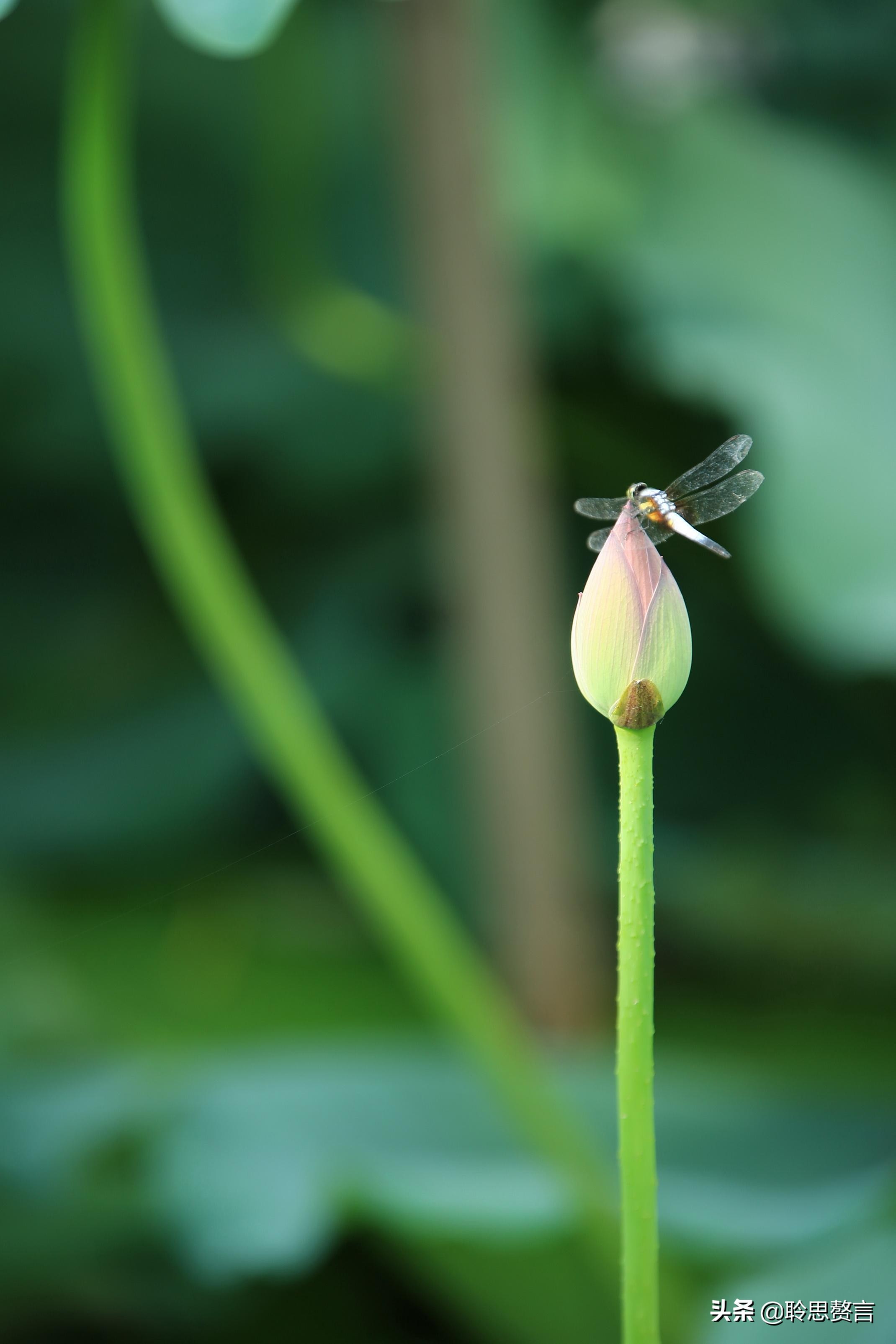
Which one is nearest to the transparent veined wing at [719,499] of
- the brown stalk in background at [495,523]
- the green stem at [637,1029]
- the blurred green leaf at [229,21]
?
the green stem at [637,1029]

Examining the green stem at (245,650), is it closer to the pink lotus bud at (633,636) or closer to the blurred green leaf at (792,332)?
the blurred green leaf at (792,332)

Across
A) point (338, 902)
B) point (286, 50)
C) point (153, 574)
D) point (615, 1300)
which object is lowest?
point (615, 1300)

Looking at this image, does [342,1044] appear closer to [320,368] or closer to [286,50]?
[320,368]

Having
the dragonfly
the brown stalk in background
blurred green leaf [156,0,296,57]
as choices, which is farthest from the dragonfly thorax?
the brown stalk in background

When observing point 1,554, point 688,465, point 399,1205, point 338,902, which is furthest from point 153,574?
point 399,1205

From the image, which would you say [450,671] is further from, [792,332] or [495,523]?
[792,332]

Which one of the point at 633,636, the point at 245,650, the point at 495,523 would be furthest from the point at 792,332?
the point at 633,636
